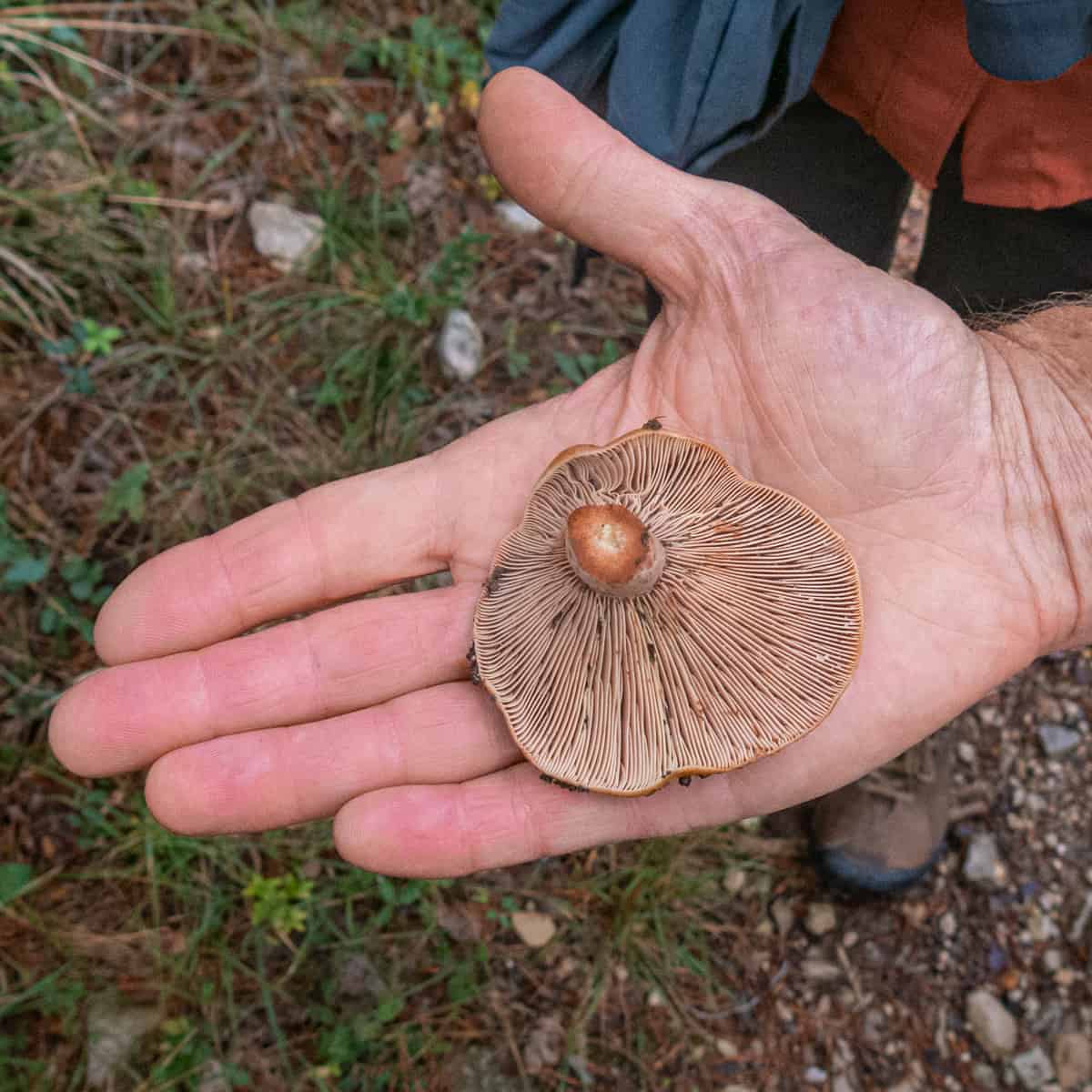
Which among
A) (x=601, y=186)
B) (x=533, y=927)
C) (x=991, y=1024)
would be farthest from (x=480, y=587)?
(x=991, y=1024)

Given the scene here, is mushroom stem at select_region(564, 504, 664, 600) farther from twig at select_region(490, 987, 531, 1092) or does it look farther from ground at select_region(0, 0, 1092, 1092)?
twig at select_region(490, 987, 531, 1092)

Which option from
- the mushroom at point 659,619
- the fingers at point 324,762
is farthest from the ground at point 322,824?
the mushroom at point 659,619

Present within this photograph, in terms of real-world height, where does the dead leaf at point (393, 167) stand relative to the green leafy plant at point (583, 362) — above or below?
above

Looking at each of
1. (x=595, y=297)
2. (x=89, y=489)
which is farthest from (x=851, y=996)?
(x=89, y=489)

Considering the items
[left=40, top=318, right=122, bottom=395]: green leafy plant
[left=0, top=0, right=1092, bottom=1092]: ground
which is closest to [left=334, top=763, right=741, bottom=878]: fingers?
[left=0, top=0, right=1092, bottom=1092]: ground

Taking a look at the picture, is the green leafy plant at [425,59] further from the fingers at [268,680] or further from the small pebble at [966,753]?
the small pebble at [966,753]

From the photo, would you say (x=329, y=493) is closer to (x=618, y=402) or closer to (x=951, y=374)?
(x=618, y=402)

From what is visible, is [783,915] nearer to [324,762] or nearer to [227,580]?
[324,762]
